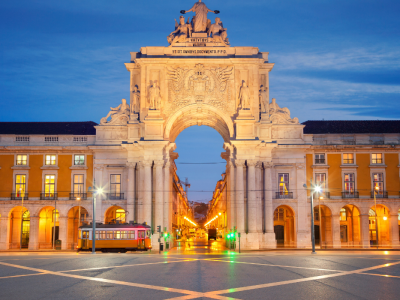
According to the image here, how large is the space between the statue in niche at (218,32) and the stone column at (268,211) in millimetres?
17387

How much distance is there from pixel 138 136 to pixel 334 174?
27.0 m

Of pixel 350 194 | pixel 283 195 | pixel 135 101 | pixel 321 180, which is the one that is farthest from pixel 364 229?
pixel 135 101

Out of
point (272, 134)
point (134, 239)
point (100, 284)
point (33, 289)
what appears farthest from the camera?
point (272, 134)

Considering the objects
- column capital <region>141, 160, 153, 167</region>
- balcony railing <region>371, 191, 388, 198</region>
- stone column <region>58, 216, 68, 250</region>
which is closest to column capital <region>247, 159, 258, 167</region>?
column capital <region>141, 160, 153, 167</region>

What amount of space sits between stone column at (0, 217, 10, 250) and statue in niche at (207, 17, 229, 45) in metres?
36.7

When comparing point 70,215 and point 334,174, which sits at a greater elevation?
point 334,174

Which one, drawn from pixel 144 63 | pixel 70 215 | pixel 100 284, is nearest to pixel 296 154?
pixel 144 63

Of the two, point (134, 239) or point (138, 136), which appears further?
point (138, 136)

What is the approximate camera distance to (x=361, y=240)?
63.5 metres

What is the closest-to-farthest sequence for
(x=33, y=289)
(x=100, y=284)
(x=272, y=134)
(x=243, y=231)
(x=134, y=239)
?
(x=33, y=289), (x=100, y=284), (x=134, y=239), (x=243, y=231), (x=272, y=134)

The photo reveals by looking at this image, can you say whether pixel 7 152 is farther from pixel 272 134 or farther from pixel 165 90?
pixel 272 134

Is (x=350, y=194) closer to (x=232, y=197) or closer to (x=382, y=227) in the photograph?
(x=382, y=227)

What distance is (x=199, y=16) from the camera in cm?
6306

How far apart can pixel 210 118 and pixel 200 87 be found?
201 inches
